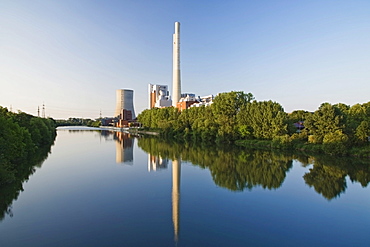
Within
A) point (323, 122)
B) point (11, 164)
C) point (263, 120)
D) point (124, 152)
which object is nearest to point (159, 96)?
point (263, 120)

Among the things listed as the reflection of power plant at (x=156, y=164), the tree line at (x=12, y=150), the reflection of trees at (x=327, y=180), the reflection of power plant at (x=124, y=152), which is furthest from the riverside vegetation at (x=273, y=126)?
the tree line at (x=12, y=150)

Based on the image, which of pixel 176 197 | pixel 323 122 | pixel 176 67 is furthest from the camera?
pixel 176 67

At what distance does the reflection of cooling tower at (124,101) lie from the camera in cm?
9931

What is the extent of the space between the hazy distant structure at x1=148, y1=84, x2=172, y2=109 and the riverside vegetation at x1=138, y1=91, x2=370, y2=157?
42.8 meters

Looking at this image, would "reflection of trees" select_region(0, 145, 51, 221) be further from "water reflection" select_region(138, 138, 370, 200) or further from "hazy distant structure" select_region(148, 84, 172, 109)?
"hazy distant structure" select_region(148, 84, 172, 109)

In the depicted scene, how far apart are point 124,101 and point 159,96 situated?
14.0m

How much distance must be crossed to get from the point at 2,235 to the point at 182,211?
228 inches

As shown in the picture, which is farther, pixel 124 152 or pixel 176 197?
pixel 124 152

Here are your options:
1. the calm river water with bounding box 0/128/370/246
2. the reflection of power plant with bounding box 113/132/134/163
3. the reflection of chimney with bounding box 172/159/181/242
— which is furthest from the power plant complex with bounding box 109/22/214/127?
the calm river water with bounding box 0/128/370/246

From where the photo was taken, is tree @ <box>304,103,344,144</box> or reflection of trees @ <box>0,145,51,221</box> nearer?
reflection of trees @ <box>0,145,51,221</box>

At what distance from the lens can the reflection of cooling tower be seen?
9931 cm

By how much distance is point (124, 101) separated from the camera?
10031 cm

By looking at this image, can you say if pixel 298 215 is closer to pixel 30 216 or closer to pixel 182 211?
pixel 182 211

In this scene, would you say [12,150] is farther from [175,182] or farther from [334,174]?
[334,174]
